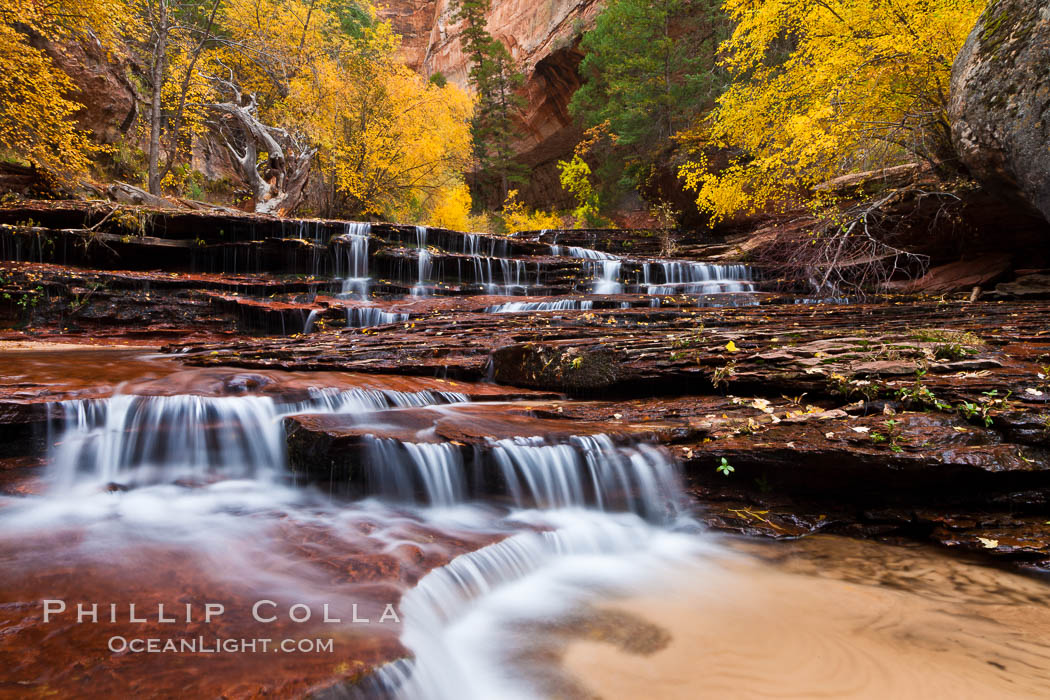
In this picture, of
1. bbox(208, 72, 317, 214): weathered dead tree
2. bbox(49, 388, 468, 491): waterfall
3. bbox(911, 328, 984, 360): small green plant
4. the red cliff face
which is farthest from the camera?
the red cliff face

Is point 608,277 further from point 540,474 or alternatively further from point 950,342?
point 540,474

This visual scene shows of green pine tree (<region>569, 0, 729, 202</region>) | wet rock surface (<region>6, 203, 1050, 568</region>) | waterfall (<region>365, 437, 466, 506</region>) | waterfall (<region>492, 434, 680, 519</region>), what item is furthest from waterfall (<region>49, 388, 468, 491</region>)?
green pine tree (<region>569, 0, 729, 202</region>)

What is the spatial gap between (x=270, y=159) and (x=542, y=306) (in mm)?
14605

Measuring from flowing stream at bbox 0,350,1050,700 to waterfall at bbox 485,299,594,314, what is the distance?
212 inches

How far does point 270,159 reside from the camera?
18078 millimetres

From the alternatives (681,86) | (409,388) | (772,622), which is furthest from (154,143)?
(681,86)

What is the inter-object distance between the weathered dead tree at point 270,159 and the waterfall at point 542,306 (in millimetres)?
11661

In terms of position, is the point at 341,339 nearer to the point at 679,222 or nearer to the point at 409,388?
the point at 409,388

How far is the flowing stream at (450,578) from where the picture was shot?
189 cm

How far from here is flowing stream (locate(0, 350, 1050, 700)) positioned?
1.89 meters

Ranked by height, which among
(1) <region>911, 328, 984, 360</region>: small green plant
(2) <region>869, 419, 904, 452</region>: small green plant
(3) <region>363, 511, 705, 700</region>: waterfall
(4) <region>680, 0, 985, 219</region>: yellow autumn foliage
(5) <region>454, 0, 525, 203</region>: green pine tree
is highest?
(5) <region>454, 0, 525, 203</region>: green pine tree

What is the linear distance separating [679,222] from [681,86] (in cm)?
838

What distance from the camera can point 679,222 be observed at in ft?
64.2

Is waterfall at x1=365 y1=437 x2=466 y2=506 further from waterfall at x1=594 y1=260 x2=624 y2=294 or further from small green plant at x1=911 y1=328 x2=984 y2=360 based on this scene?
waterfall at x1=594 y1=260 x2=624 y2=294
